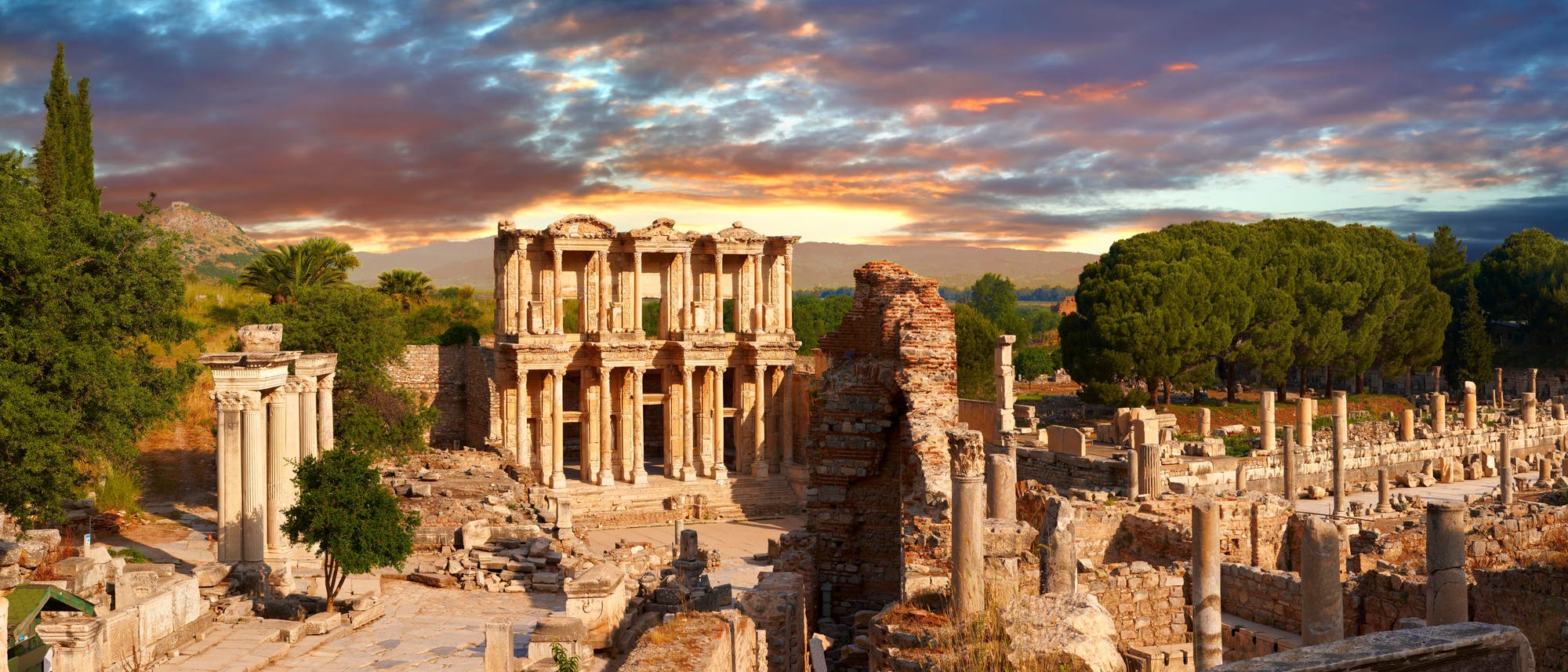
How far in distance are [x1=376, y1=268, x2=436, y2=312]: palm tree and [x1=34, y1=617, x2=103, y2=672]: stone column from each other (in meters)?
37.5

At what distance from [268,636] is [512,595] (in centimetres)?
560

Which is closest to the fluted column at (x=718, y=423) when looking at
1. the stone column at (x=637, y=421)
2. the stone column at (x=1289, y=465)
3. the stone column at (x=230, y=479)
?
the stone column at (x=637, y=421)

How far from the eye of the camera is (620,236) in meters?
39.5

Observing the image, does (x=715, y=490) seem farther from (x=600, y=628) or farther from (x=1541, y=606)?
(x=1541, y=606)

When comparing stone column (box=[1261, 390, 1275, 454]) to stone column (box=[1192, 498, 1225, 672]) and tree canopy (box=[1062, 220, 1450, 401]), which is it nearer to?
tree canopy (box=[1062, 220, 1450, 401])

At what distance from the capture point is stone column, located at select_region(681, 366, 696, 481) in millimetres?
39062

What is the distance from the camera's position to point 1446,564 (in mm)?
12227

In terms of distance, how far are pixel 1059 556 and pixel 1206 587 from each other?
150 cm

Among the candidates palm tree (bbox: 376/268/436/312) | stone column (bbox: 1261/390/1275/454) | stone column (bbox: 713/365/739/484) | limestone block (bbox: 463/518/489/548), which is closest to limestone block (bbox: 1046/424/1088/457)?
stone column (bbox: 1261/390/1275/454)

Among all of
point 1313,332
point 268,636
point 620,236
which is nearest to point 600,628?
point 268,636

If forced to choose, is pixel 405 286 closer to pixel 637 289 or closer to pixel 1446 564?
pixel 637 289

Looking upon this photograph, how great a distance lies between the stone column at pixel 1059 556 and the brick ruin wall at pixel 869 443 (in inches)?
91.6

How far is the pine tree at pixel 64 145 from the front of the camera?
1049 inches

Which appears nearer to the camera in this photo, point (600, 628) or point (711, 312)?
point (600, 628)
